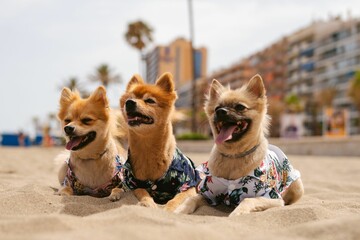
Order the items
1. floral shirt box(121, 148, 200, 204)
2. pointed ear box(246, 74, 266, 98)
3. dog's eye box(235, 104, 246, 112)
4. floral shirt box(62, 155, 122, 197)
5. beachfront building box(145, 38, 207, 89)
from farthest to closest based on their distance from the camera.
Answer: beachfront building box(145, 38, 207, 89), floral shirt box(62, 155, 122, 197), floral shirt box(121, 148, 200, 204), pointed ear box(246, 74, 266, 98), dog's eye box(235, 104, 246, 112)

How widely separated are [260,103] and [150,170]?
1453 mm

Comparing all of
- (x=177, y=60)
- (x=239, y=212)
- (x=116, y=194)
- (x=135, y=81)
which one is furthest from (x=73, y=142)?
(x=177, y=60)

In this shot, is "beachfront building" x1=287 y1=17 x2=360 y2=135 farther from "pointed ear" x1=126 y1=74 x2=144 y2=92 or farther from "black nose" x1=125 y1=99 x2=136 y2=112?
"black nose" x1=125 y1=99 x2=136 y2=112

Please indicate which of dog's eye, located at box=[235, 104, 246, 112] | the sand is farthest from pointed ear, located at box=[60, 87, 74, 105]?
dog's eye, located at box=[235, 104, 246, 112]

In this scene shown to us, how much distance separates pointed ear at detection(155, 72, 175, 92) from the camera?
5.00 meters

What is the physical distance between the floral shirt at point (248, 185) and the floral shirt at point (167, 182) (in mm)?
289

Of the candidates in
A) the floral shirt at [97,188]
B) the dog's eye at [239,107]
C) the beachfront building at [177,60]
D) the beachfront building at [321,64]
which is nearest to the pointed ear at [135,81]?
the floral shirt at [97,188]

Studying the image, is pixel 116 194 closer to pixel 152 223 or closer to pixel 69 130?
pixel 69 130

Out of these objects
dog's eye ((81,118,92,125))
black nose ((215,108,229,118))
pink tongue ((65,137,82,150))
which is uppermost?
black nose ((215,108,229,118))

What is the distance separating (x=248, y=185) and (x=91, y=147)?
6.39 ft

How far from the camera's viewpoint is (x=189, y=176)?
5199 mm

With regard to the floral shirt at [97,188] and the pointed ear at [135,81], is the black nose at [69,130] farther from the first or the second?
the pointed ear at [135,81]

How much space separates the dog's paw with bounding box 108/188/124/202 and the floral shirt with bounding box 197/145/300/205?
35.9 inches

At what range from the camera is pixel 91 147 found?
5.16 m
